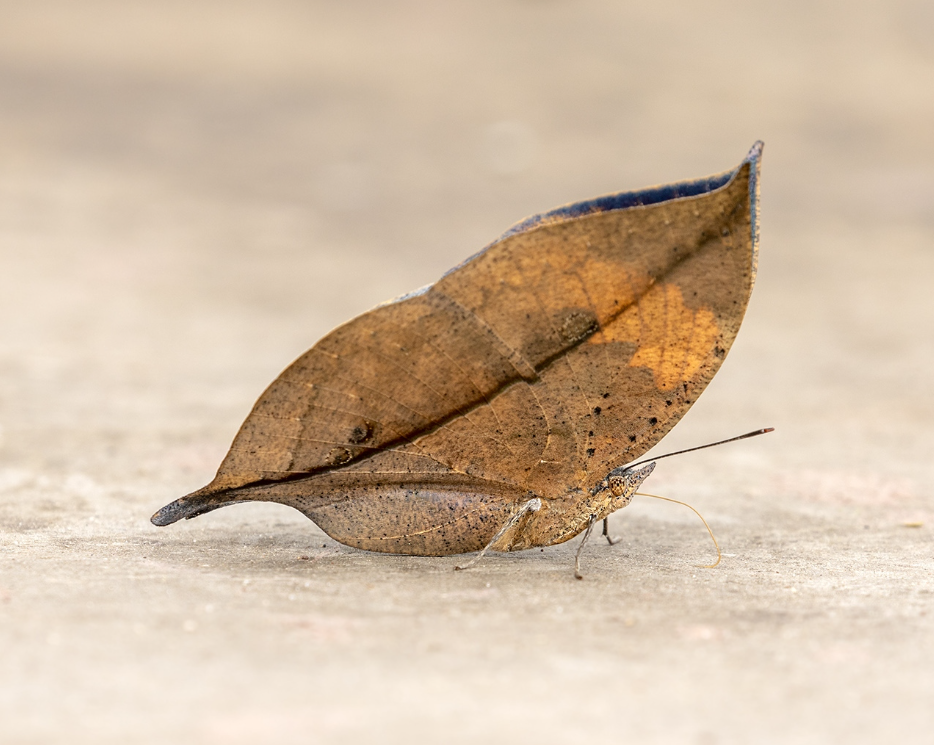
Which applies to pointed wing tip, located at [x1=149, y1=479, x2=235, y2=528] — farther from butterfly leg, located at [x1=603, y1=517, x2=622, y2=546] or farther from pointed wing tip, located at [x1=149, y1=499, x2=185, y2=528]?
butterfly leg, located at [x1=603, y1=517, x2=622, y2=546]

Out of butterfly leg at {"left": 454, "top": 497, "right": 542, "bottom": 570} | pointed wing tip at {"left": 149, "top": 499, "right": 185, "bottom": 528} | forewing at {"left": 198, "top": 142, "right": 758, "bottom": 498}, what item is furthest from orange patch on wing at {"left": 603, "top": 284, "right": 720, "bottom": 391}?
pointed wing tip at {"left": 149, "top": 499, "right": 185, "bottom": 528}

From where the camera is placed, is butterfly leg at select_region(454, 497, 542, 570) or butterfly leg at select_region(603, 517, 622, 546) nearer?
butterfly leg at select_region(454, 497, 542, 570)

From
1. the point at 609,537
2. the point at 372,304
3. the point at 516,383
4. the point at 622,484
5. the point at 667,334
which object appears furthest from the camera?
the point at 372,304

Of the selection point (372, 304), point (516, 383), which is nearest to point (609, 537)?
point (516, 383)

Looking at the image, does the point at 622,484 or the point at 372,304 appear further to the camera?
the point at 372,304

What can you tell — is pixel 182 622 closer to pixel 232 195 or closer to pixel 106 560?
pixel 106 560

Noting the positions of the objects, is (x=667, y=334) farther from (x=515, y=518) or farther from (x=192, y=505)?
(x=192, y=505)
